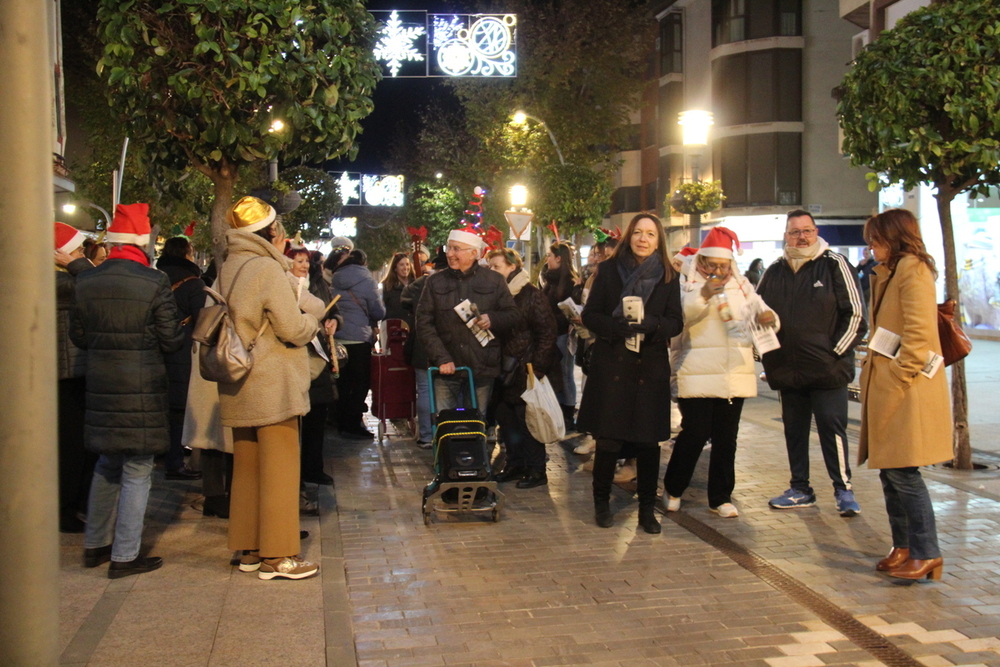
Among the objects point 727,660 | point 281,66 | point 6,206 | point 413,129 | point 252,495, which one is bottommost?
point 727,660

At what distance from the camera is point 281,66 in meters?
6.65

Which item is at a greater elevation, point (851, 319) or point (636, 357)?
point (851, 319)

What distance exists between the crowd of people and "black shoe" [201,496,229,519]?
10 mm

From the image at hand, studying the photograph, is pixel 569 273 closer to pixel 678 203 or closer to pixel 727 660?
pixel 727 660

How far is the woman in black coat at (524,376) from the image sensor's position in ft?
25.8

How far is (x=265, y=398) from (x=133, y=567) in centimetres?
122

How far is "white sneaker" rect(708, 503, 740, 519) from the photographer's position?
6957mm

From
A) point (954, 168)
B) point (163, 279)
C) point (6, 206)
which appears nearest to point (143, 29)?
point (163, 279)

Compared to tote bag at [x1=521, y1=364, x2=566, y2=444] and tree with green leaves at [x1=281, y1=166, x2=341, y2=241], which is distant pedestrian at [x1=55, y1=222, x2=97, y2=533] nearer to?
tote bag at [x1=521, y1=364, x2=566, y2=444]

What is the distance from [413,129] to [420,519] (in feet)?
180

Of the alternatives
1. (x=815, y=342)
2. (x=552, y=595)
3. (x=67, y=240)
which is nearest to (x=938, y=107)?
(x=815, y=342)

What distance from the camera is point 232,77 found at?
6.60 m

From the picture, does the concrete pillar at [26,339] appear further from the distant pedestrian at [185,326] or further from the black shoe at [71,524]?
the distant pedestrian at [185,326]

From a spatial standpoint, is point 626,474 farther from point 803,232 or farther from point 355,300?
point 355,300
